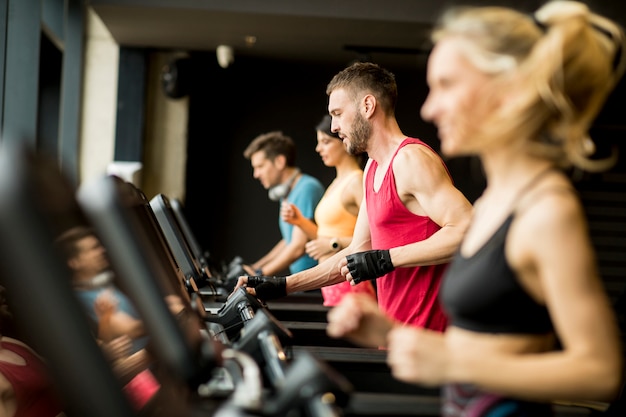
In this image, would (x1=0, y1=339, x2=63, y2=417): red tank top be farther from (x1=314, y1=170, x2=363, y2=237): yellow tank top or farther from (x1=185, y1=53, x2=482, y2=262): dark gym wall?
(x1=185, y1=53, x2=482, y2=262): dark gym wall

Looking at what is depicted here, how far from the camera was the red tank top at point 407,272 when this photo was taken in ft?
9.65

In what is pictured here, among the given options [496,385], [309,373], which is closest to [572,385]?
[496,385]

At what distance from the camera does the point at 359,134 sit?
3182 millimetres

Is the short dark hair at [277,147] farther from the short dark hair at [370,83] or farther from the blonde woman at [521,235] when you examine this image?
the blonde woman at [521,235]

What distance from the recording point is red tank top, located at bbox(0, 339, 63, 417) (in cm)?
232

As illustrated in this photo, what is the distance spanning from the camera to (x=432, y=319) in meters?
2.94

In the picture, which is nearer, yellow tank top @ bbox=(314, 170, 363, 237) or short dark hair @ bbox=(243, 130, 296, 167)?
yellow tank top @ bbox=(314, 170, 363, 237)

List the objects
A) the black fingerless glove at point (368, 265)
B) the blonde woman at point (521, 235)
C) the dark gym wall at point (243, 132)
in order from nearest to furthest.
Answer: the blonde woman at point (521, 235)
the black fingerless glove at point (368, 265)
the dark gym wall at point (243, 132)

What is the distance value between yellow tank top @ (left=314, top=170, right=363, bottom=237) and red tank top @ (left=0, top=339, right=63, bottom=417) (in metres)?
2.27

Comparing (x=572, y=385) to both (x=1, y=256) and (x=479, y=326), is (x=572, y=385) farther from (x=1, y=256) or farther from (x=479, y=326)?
(x=1, y=256)

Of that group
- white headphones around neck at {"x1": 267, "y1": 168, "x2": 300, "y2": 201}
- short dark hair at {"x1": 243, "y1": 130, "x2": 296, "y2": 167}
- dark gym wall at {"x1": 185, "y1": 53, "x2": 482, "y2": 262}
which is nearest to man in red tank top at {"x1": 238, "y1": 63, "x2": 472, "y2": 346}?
white headphones around neck at {"x1": 267, "y1": 168, "x2": 300, "y2": 201}

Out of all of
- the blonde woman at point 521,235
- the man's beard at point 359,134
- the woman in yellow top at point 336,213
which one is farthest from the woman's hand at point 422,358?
the woman in yellow top at point 336,213

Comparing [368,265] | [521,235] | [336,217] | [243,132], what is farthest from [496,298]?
[243,132]

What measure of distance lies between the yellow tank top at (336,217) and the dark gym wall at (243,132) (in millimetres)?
5507
